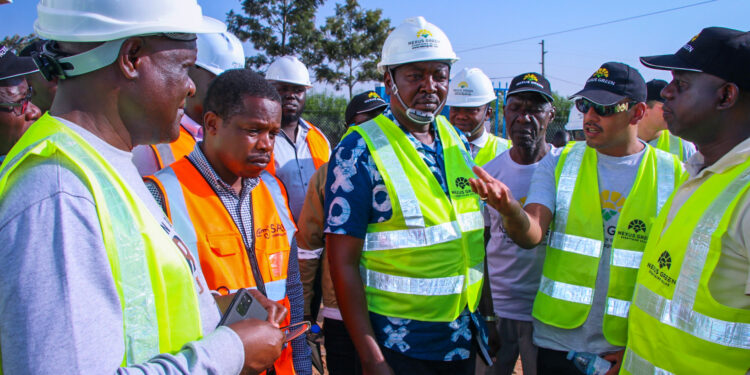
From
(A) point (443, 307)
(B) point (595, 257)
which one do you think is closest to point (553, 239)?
(B) point (595, 257)

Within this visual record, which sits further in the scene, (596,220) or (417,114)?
(596,220)

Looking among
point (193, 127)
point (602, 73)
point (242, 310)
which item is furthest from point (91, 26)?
point (602, 73)

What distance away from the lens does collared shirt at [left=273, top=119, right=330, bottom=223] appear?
390 cm

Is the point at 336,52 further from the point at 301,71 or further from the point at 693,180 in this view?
the point at 693,180

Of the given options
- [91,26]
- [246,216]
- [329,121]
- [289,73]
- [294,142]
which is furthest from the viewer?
[329,121]

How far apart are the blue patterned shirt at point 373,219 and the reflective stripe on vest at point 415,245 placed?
40mm

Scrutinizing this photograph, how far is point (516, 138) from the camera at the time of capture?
11.3 ft

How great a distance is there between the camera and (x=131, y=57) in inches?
47.7

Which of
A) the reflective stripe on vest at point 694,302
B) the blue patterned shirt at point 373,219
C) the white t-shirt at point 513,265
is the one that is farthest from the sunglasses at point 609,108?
the blue patterned shirt at point 373,219

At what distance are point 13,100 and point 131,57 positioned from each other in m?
2.59

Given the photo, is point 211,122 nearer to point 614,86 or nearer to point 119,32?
point 119,32

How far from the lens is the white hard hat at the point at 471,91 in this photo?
492 centimetres

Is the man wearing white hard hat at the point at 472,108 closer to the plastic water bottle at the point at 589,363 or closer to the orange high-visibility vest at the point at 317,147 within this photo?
the orange high-visibility vest at the point at 317,147

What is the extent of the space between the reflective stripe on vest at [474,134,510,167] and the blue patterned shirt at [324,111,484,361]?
2.46 meters
